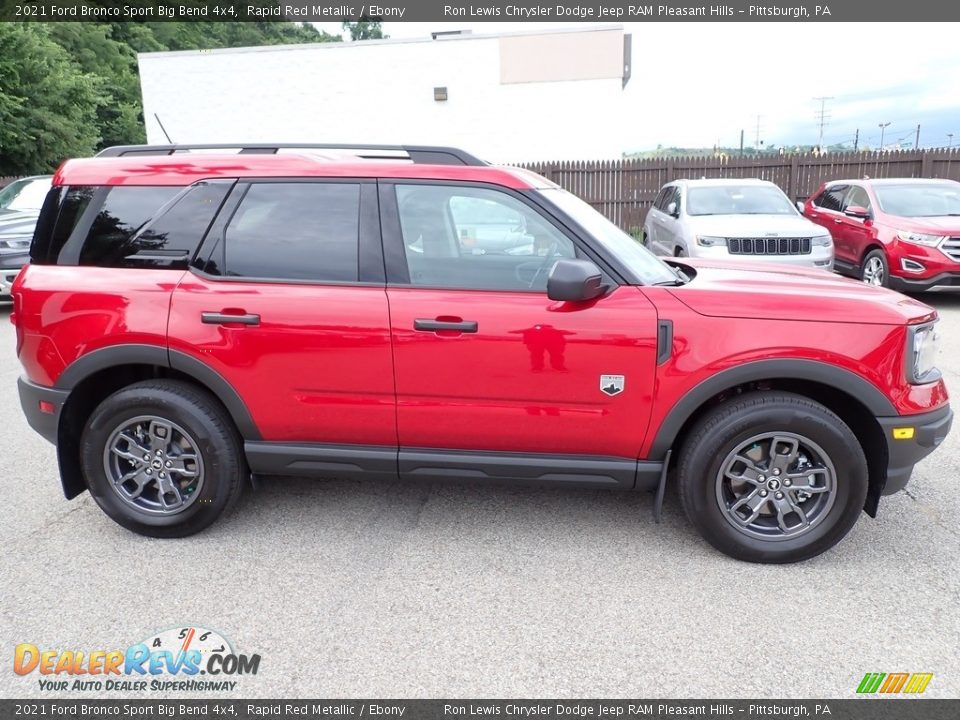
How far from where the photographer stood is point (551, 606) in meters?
2.93

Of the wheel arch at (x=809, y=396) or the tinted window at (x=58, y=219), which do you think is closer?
the wheel arch at (x=809, y=396)

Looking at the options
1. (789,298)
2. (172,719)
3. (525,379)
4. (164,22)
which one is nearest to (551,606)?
(525,379)

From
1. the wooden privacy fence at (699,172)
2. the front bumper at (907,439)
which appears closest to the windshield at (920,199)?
the wooden privacy fence at (699,172)

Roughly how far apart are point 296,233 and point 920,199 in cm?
958

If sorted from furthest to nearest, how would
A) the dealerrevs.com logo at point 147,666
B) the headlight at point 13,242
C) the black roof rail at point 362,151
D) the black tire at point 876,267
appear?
the headlight at point 13,242
the black tire at point 876,267
the black roof rail at point 362,151
the dealerrevs.com logo at point 147,666

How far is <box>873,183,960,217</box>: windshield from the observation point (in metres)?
9.48

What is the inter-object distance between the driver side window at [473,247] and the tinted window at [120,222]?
1.23m

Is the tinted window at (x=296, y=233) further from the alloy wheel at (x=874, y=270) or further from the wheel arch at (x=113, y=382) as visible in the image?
the alloy wheel at (x=874, y=270)

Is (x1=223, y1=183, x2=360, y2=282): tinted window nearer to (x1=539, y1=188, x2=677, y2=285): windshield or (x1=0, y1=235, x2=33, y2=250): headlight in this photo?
(x1=539, y1=188, x2=677, y2=285): windshield

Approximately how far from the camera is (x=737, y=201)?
980 centimetres

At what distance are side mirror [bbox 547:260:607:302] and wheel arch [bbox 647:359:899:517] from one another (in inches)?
25.9

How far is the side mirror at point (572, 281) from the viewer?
2.94m

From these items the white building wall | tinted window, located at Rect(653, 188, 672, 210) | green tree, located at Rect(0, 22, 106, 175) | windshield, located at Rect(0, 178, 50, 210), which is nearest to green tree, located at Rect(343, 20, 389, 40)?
green tree, located at Rect(0, 22, 106, 175)

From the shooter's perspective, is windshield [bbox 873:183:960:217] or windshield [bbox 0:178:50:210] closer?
windshield [bbox 873:183:960:217]
